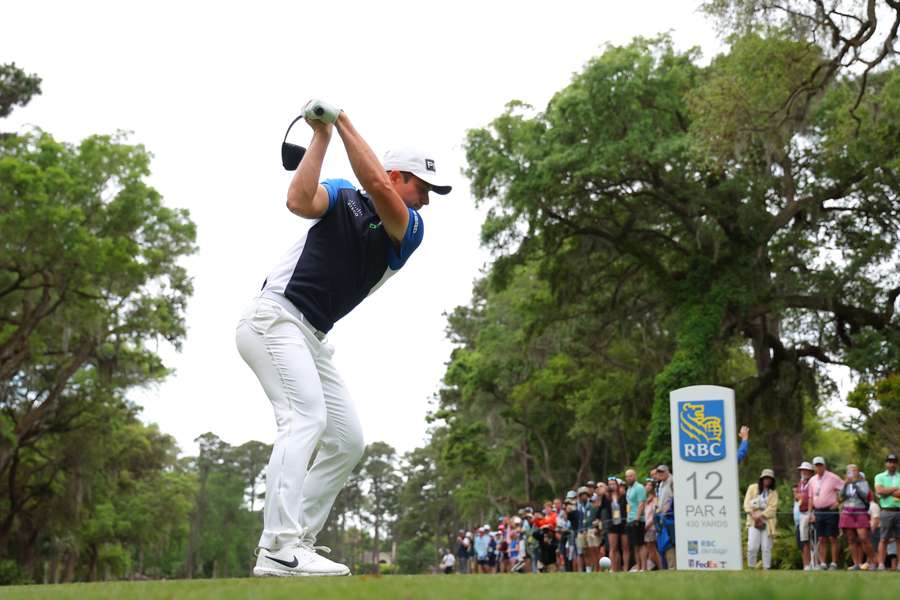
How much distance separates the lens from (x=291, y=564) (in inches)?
220

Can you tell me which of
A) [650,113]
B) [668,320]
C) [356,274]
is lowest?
[356,274]

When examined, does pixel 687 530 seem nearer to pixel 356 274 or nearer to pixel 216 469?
pixel 356 274

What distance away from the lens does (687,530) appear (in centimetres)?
1677

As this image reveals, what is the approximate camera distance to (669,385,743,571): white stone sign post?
1647 cm

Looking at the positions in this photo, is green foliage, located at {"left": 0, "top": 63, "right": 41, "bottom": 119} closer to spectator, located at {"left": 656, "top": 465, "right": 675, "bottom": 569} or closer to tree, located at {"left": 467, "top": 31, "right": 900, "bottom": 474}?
tree, located at {"left": 467, "top": 31, "right": 900, "bottom": 474}

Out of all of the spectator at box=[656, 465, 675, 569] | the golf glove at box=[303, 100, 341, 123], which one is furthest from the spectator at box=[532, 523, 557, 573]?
the golf glove at box=[303, 100, 341, 123]

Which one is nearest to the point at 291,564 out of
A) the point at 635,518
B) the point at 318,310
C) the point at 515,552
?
the point at 318,310

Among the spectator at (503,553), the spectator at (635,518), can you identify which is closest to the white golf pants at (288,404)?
the spectator at (635,518)

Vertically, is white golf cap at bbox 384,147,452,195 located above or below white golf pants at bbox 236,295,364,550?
above

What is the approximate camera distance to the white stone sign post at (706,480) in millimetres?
16469

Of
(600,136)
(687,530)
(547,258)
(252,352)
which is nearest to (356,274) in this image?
(252,352)

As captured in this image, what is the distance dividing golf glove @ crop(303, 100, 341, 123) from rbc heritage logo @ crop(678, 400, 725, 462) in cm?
1253

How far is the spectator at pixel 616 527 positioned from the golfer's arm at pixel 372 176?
579 inches

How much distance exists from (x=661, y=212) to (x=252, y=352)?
89.7 feet
